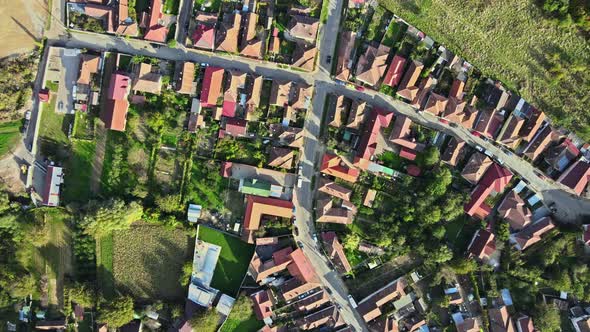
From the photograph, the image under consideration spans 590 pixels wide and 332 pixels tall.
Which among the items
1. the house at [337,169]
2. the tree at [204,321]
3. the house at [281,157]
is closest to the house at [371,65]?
the house at [337,169]

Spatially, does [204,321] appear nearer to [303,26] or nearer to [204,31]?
[204,31]

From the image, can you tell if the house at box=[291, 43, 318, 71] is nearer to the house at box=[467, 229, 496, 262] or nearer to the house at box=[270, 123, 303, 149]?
the house at box=[270, 123, 303, 149]

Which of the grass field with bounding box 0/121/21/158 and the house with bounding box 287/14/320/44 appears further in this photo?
the grass field with bounding box 0/121/21/158

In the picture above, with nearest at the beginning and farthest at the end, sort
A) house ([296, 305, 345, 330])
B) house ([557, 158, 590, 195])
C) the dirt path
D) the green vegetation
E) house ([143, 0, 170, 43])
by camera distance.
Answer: house ([557, 158, 590, 195]) < house ([143, 0, 170, 43]) < the green vegetation < house ([296, 305, 345, 330]) < the dirt path

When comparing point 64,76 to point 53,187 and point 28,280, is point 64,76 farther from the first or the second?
point 28,280

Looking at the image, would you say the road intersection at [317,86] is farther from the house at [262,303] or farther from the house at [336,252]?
the house at [262,303]

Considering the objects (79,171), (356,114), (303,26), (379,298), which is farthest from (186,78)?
(379,298)

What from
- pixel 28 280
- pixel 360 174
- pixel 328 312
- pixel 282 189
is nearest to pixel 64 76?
pixel 28 280

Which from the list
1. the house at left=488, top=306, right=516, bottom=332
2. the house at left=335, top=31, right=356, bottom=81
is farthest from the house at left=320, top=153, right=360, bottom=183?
the house at left=488, top=306, right=516, bottom=332
